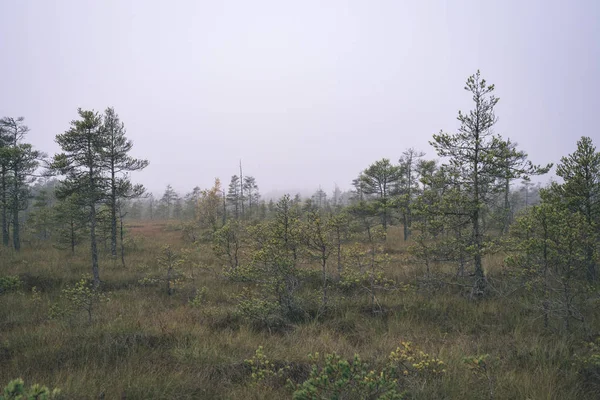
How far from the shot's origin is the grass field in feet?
12.3

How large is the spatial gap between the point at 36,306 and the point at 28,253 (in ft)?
39.3

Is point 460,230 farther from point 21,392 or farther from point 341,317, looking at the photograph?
point 21,392

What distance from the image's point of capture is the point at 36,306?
8273mm

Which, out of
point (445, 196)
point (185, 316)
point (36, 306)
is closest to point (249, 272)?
point (185, 316)

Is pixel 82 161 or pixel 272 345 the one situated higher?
pixel 82 161

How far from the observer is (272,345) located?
17.0 feet

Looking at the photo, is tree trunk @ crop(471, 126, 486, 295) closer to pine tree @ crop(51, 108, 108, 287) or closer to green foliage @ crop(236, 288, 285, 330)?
green foliage @ crop(236, 288, 285, 330)

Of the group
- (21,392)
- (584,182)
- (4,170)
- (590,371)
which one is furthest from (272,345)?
(4,170)

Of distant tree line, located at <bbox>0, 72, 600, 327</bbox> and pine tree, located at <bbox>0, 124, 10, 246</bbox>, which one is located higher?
pine tree, located at <bbox>0, 124, 10, 246</bbox>

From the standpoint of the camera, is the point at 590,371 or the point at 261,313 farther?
the point at 261,313

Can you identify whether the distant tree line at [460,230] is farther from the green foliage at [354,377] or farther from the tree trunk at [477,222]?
the green foliage at [354,377]

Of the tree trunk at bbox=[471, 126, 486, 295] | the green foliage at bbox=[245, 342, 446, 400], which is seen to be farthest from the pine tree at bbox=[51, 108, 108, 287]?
the tree trunk at bbox=[471, 126, 486, 295]

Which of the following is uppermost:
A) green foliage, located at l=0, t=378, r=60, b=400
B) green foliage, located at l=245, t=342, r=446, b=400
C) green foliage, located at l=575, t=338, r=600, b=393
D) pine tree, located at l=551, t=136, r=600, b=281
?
pine tree, located at l=551, t=136, r=600, b=281

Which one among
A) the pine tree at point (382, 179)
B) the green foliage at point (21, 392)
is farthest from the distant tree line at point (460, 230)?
the pine tree at point (382, 179)
